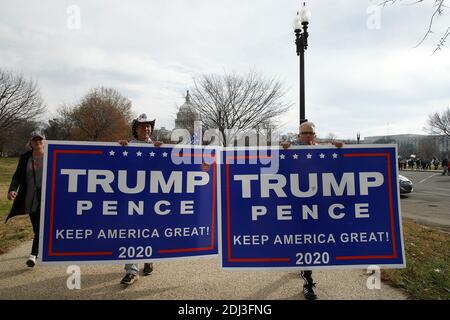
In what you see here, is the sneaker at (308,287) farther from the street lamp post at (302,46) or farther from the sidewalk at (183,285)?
the street lamp post at (302,46)

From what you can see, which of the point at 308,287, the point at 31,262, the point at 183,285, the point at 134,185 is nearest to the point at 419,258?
the point at 308,287

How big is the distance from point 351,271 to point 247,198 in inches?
76.9

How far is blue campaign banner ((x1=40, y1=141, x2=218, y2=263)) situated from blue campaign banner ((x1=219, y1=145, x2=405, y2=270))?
0.37m

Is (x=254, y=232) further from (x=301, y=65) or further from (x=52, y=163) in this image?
(x=301, y=65)

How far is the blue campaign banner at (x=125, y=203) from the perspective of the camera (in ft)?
12.7

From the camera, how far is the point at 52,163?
3.94 meters

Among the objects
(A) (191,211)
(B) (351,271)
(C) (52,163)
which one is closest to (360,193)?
(B) (351,271)

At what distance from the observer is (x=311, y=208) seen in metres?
3.93

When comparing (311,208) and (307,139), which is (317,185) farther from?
(307,139)

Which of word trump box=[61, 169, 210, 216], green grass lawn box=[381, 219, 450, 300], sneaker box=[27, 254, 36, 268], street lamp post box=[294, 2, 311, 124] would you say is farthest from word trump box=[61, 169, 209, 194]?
street lamp post box=[294, 2, 311, 124]

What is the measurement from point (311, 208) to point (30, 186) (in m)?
3.97

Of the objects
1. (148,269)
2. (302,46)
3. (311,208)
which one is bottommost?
(148,269)
